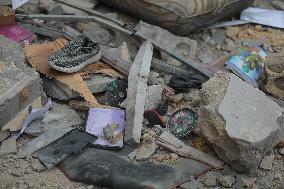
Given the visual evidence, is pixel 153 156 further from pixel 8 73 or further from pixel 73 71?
pixel 8 73

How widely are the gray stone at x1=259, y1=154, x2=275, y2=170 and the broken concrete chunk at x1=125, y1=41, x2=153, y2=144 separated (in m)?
0.98

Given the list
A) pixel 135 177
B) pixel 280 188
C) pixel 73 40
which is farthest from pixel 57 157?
pixel 280 188

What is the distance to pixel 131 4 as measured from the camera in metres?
4.92

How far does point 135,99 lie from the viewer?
3949 mm

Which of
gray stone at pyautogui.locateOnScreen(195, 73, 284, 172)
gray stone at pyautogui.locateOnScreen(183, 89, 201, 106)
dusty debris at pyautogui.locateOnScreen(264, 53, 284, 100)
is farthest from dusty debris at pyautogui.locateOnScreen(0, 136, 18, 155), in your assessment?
dusty debris at pyautogui.locateOnScreen(264, 53, 284, 100)

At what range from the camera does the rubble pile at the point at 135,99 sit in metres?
3.51

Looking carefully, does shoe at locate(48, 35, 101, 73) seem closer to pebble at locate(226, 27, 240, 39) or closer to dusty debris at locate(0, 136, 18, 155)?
dusty debris at locate(0, 136, 18, 155)

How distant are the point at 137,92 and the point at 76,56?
25.7 inches

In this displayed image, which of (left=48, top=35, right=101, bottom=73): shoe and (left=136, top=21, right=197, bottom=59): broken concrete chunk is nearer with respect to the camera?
(left=48, top=35, right=101, bottom=73): shoe

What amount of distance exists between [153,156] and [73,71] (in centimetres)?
104

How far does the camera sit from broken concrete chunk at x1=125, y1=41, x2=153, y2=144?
3766 mm

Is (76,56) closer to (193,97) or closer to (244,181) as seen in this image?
(193,97)

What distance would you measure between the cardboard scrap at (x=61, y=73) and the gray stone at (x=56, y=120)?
0.18 m

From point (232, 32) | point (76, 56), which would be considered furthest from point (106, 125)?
point (232, 32)
